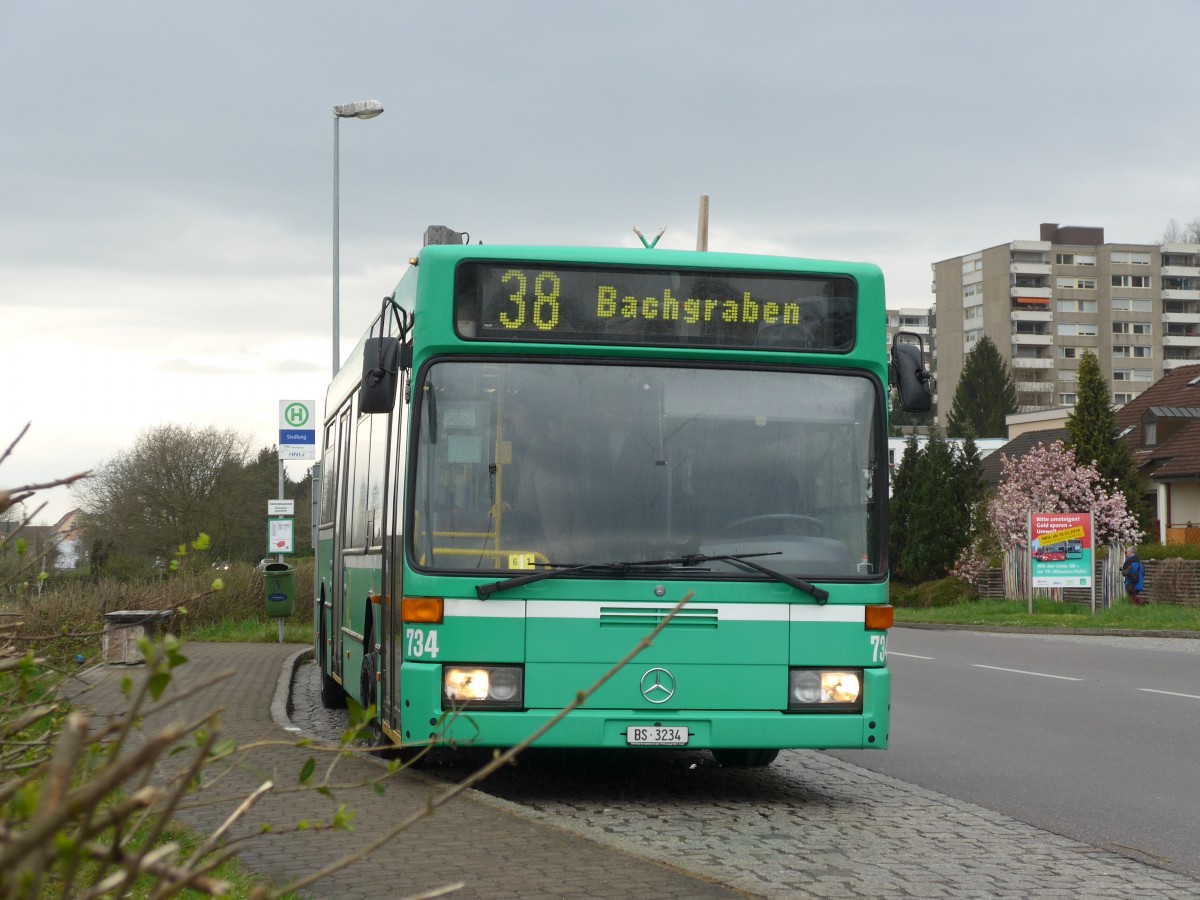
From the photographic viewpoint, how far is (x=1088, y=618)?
33469 millimetres

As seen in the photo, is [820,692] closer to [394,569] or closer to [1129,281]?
A: [394,569]

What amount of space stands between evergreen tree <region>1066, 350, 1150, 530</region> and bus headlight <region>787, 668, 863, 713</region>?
51794 millimetres

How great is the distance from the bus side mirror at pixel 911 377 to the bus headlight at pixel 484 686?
101 inches

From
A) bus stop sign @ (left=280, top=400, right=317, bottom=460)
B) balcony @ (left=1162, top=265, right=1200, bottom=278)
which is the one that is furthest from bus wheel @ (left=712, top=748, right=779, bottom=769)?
balcony @ (left=1162, top=265, right=1200, bottom=278)

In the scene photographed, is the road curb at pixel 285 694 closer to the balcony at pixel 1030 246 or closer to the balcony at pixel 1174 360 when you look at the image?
the balcony at pixel 1030 246

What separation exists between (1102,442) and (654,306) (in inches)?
2102

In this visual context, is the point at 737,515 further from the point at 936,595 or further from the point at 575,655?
the point at 936,595

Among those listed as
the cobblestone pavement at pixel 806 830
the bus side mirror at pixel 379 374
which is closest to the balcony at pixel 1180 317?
the cobblestone pavement at pixel 806 830

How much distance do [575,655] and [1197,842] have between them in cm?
326

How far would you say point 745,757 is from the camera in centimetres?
1027

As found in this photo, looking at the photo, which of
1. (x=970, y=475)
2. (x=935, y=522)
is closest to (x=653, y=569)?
(x=935, y=522)

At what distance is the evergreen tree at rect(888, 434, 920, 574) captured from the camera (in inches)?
2226

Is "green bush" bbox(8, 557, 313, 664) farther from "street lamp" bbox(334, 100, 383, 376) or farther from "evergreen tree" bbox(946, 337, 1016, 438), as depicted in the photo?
"evergreen tree" bbox(946, 337, 1016, 438)

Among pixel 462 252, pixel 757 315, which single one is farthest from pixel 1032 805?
pixel 462 252
